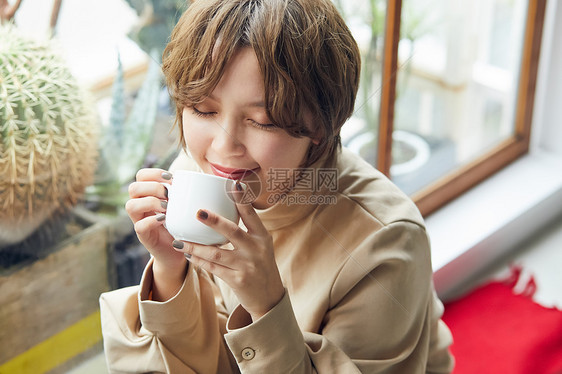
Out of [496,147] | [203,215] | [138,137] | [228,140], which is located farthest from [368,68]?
[496,147]

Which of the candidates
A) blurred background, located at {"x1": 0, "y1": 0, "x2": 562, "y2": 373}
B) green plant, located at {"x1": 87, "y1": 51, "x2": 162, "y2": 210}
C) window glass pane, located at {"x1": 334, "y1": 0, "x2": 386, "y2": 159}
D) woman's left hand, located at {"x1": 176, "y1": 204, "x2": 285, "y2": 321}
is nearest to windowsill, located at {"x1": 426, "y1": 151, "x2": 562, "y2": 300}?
blurred background, located at {"x1": 0, "y1": 0, "x2": 562, "y2": 373}

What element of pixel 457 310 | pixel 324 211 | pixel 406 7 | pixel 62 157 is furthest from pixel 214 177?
pixel 457 310

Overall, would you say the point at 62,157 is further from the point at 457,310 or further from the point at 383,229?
the point at 457,310

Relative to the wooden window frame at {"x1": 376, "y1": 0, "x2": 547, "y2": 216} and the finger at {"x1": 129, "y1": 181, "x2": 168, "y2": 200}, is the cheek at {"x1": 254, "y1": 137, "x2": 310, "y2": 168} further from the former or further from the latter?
the wooden window frame at {"x1": 376, "y1": 0, "x2": 547, "y2": 216}

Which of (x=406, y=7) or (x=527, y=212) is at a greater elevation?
(x=406, y=7)

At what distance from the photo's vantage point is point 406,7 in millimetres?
1545

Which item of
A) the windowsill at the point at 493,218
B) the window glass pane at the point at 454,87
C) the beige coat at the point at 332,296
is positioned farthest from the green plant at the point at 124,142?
the windowsill at the point at 493,218

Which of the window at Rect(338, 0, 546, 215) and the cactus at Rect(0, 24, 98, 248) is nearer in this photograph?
the cactus at Rect(0, 24, 98, 248)

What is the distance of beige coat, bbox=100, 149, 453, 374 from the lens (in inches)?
39.6

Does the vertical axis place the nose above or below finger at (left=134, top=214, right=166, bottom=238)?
above

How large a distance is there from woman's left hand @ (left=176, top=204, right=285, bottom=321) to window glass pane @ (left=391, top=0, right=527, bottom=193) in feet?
2.99

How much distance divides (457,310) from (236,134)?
1080mm

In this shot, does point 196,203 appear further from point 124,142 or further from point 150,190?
point 124,142

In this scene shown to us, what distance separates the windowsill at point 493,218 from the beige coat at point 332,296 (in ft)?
2.32
